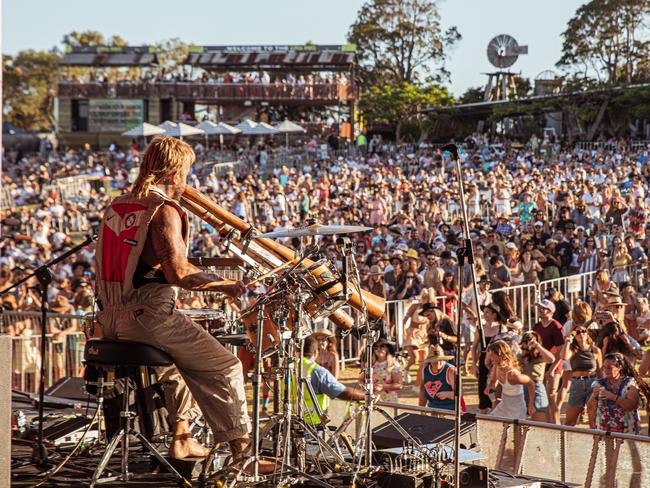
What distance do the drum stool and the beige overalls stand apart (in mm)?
92

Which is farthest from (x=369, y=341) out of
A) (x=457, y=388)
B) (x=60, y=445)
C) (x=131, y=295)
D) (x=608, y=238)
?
(x=608, y=238)

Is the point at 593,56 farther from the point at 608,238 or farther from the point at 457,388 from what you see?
the point at 457,388

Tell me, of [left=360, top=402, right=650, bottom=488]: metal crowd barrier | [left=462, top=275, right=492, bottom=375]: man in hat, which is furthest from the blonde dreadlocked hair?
[left=462, top=275, right=492, bottom=375]: man in hat

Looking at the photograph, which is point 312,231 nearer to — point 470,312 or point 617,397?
point 617,397

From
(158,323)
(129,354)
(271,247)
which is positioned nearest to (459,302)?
(271,247)

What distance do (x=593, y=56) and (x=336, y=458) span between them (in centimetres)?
4723

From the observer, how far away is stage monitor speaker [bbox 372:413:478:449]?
5.98 meters

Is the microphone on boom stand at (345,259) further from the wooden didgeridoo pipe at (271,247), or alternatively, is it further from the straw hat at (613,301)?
the straw hat at (613,301)

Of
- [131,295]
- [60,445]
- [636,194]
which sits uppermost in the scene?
[636,194]

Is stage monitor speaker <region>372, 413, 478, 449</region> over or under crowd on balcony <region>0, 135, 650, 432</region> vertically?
under

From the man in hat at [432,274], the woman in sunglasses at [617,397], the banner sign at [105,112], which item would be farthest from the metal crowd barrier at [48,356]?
the banner sign at [105,112]

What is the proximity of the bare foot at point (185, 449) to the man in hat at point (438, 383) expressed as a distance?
3.48 m

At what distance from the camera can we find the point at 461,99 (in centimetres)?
5397

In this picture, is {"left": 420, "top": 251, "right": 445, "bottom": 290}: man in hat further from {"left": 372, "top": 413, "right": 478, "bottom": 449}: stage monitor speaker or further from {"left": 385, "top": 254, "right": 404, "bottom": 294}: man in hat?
{"left": 372, "top": 413, "right": 478, "bottom": 449}: stage monitor speaker
